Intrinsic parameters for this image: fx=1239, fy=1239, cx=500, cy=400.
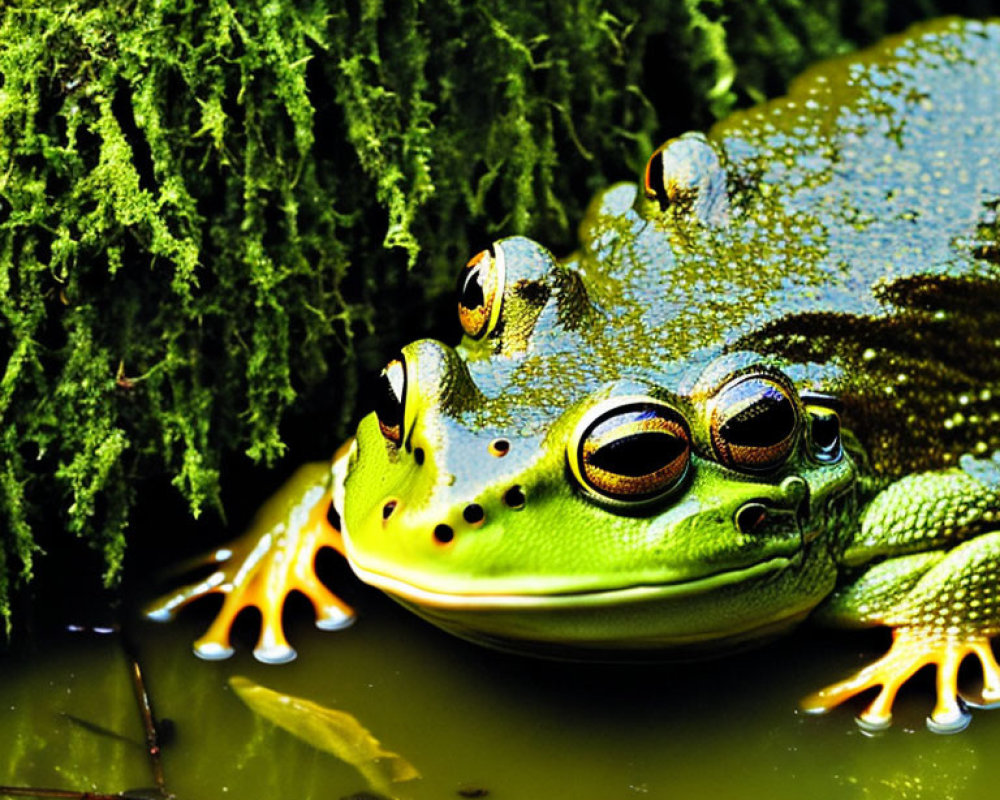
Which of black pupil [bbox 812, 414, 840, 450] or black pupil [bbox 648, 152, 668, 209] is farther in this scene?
black pupil [bbox 648, 152, 668, 209]

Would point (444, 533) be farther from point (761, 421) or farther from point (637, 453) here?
point (761, 421)

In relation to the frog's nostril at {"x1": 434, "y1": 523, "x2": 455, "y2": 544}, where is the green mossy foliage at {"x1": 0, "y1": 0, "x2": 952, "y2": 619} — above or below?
above

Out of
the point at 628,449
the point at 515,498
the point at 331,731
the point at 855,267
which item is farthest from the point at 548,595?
the point at 855,267

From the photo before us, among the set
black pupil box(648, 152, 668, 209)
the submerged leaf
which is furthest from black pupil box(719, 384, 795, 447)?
the submerged leaf

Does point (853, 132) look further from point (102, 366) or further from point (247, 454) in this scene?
point (102, 366)

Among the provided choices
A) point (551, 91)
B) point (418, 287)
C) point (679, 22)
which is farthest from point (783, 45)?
point (418, 287)

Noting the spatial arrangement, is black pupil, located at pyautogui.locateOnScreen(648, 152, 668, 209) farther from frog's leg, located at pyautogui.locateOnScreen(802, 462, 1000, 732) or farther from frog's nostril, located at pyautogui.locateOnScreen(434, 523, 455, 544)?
frog's nostril, located at pyautogui.locateOnScreen(434, 523, 455, 544)

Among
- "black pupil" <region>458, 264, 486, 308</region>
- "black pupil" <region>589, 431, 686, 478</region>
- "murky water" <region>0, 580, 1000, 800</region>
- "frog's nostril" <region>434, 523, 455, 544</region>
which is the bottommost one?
"murky water" <region>0, 580, 1000, 800</region>
